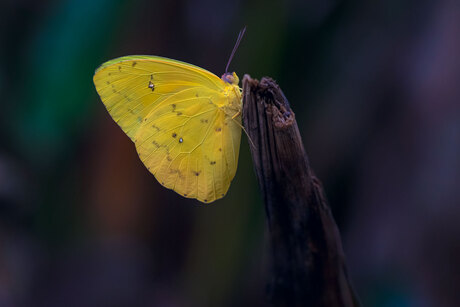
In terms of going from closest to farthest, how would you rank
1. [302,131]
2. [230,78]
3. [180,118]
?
[230,78]
[180,118]
[302,131]

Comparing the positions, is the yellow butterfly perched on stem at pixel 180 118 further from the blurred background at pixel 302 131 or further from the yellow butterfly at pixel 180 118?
the blurred background at pixel 302 131

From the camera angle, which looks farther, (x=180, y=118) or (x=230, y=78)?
(x=180, y=118)

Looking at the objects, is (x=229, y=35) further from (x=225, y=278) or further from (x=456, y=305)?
(x=456, y=305)

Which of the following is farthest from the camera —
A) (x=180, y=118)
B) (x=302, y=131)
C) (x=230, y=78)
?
(x=302, y=131)

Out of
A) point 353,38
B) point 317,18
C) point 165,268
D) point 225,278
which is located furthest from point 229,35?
point 165,268

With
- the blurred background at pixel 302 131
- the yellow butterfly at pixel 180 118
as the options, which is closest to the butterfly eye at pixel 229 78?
the yellow butterfly at pixel 180 118

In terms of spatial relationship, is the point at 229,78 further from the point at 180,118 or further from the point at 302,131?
the point at 302,131

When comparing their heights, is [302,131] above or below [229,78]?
below

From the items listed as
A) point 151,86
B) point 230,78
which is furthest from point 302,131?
point 151,86

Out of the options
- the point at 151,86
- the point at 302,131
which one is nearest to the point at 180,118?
the point at 151,86
